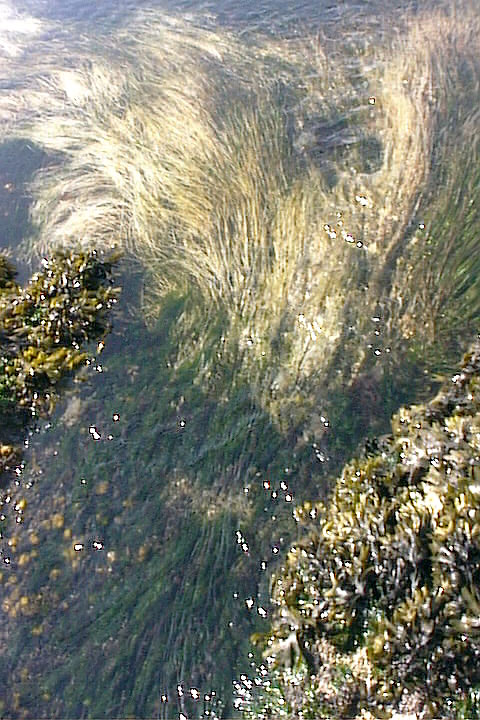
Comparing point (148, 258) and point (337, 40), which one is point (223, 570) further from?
point (337, 40)

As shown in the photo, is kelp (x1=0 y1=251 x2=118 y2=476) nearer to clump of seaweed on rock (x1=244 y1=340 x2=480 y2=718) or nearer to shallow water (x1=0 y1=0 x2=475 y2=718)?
shallow water (x1=0 y1=0 x2=475 y2=718)

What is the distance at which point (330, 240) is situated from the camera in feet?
13.2

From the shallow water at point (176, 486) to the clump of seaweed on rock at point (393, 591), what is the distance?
21 centimetres

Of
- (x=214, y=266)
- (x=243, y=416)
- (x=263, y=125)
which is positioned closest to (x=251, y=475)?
(x=243, y=416)

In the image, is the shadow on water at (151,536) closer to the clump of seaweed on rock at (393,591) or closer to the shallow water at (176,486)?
the shallow water at (176,486)

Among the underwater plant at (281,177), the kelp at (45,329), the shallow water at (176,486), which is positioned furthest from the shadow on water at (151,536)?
the underwater plant at (281,177)

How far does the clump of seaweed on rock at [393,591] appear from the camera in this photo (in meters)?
2.49

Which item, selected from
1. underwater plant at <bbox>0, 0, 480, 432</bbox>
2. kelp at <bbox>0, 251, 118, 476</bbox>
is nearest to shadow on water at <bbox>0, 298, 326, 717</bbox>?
kelp at <bbox>0, 251, 118, 476</bbox>

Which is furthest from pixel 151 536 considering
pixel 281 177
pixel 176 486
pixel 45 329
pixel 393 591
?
pixel 281 177

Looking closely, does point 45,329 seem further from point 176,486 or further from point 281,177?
point 281,177

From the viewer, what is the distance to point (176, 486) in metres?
3.40

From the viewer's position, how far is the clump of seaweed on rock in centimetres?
249

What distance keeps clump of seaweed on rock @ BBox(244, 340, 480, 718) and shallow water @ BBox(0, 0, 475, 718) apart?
21 cm

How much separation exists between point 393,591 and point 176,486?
1281 millimetres
